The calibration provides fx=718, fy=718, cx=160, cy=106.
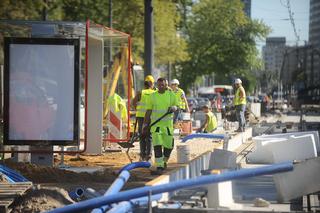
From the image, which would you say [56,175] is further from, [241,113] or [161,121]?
[241,113]

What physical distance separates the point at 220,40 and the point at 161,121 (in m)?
55.6

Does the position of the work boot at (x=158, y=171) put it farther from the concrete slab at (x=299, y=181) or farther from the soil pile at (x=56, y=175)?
the concrete slab at (x=299, y=181)

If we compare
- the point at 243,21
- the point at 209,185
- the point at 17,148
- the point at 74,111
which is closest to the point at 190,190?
the point at 209,185

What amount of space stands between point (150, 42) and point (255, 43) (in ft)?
176

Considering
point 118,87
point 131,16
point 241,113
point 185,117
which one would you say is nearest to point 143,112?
point 241,113

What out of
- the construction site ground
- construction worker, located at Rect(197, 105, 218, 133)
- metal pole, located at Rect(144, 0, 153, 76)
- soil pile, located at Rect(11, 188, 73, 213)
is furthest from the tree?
soil pile, located at Rect(11, 188, 73, 213)

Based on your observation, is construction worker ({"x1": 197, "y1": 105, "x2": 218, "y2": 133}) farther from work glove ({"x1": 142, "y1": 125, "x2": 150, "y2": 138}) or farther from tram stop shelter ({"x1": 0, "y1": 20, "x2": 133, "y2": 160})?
tram stop shelter ({"x1": 0, "y1": 20, "x2": 133, "y2": 160})

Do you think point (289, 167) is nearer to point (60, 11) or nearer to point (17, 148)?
point (17, 148)

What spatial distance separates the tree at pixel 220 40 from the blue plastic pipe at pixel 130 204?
57.3 m

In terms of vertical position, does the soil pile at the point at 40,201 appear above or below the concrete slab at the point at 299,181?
below

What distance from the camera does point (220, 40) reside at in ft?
222

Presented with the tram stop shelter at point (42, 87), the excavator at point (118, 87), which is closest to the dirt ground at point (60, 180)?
the tram stop shelter at point (42, 87)

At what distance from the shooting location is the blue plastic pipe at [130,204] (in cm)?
769

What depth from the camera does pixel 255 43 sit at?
69.6 metres
